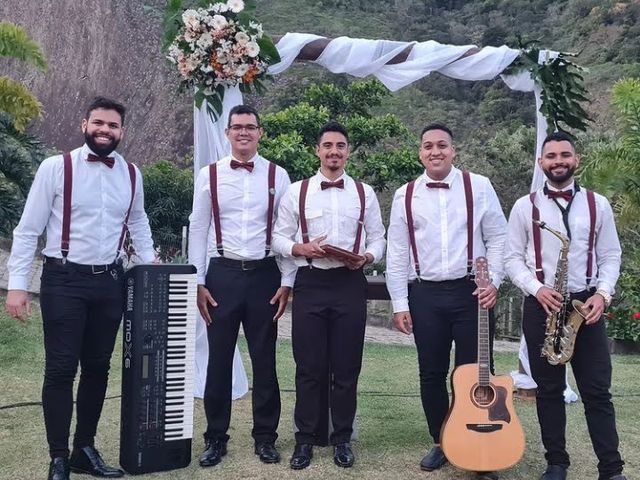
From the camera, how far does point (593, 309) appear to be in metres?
4.07

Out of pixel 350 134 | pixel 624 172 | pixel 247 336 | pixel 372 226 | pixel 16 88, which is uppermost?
pixel 350 134

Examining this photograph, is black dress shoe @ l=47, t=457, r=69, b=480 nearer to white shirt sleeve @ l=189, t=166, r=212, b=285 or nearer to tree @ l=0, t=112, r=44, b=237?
white shirt sleeve @ l=189, t=166, r=212, b=285

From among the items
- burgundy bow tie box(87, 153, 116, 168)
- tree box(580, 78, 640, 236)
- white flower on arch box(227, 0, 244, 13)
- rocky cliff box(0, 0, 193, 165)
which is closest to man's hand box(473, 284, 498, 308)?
burgundy bow tie box(87, 153, 116, 168)

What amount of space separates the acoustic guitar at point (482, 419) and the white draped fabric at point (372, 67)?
8.00 feet

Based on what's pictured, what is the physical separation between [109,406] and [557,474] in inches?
139

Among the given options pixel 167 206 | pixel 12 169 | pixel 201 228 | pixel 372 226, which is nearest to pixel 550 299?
pixel 372 226

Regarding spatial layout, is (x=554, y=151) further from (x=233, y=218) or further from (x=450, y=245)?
(x=233, y=218)

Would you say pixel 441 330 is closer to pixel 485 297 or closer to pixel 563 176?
pixel 485 297

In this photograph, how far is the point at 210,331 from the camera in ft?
15.1

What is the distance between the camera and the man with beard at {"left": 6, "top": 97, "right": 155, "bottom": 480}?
13.3ft

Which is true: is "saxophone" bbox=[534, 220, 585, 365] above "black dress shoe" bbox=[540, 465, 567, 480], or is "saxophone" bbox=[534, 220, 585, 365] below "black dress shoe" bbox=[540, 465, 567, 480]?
above

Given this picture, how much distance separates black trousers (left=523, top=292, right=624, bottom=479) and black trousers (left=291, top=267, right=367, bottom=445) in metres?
1.01

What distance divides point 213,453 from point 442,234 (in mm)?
1921

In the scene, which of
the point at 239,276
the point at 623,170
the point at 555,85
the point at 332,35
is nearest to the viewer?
the point at 239,276
